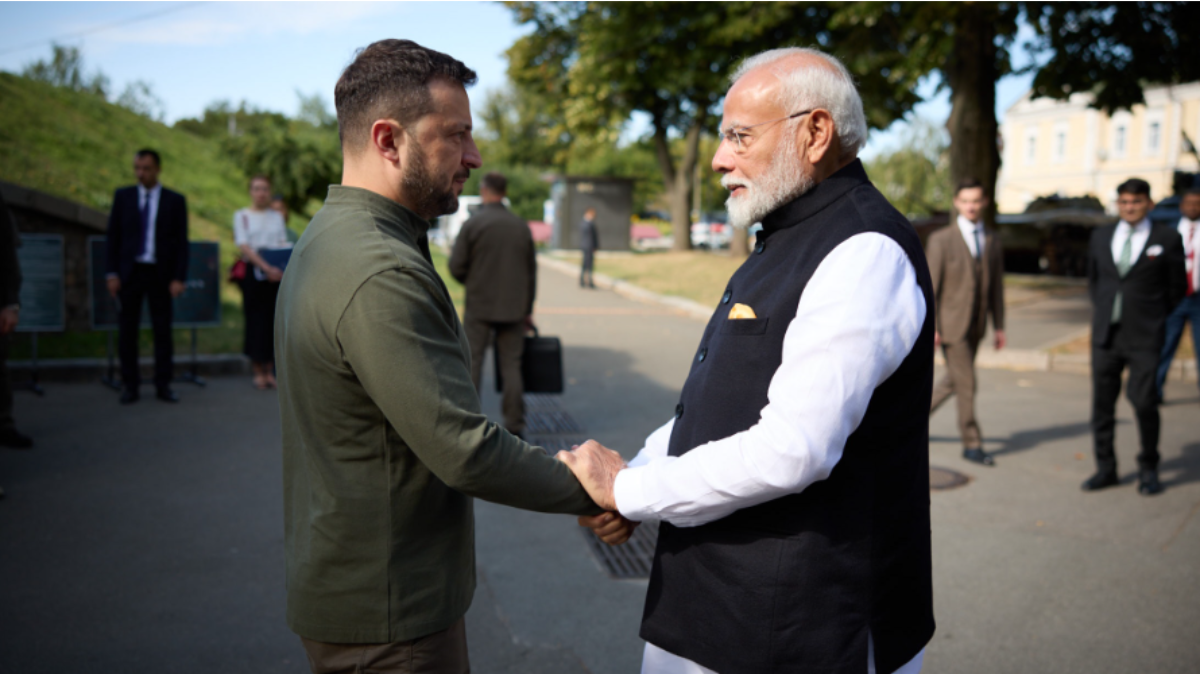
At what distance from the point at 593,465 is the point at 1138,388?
5.75 m

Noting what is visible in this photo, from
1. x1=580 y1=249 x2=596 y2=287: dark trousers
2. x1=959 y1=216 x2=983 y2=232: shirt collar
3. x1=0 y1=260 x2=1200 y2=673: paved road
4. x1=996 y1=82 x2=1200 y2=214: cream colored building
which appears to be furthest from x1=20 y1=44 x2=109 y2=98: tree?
x1=996 y1=82 x2=1200 y2=214: cream colored building

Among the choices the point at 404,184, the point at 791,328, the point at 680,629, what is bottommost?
the point at 680,629

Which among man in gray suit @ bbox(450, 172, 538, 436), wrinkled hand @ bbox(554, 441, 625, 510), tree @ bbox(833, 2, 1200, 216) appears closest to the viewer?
wrinkled hand @ bbox(554, 441, 625, 510)

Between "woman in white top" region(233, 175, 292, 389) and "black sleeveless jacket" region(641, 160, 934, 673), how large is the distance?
25.9ft

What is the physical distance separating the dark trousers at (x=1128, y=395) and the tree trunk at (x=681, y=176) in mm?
21220

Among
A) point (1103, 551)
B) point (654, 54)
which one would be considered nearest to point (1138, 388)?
point (1103, 551)

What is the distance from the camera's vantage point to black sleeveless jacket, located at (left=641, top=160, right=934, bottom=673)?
6.09 feet

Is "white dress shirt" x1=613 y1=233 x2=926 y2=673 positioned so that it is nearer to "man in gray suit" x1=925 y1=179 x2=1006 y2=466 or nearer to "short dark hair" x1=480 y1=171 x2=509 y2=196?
"man in gray suit" x1=925 y1=179 x2=1006 y2=466

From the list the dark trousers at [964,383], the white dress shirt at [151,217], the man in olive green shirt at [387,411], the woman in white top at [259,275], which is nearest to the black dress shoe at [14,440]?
the white dress shirt at [151,217]

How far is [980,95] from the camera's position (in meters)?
14.2

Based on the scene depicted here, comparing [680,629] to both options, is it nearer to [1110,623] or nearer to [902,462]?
[902,462]

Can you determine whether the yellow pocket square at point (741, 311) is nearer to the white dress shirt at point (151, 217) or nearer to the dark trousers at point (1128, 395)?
the dark trousers at point (1128, 395)

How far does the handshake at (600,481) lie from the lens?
2.08 metres

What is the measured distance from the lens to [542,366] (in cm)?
684
